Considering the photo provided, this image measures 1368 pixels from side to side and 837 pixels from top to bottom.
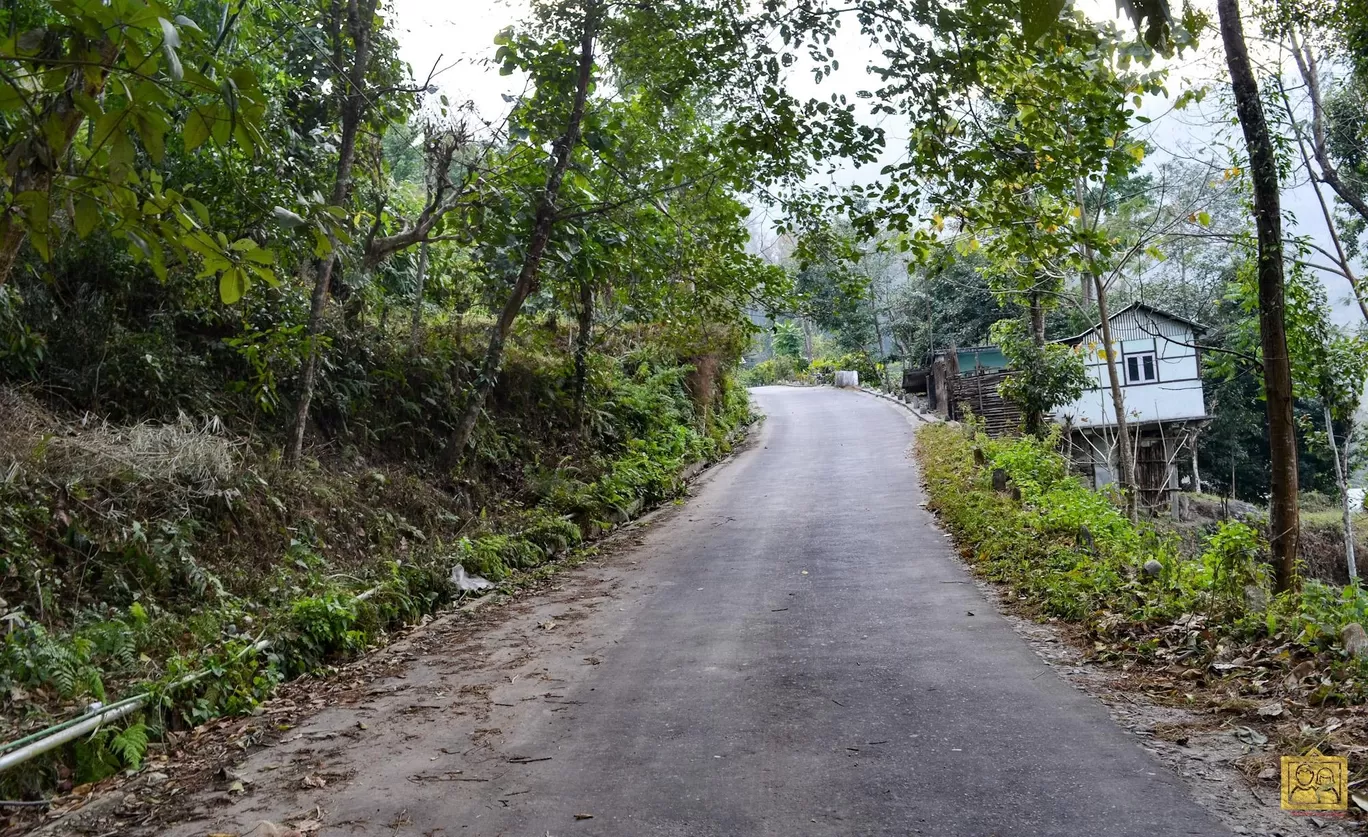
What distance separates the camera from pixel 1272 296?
734cm

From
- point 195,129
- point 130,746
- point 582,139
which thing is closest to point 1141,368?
point 582,139

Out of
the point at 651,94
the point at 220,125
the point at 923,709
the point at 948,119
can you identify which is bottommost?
the point at 923,709

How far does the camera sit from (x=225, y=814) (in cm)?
446

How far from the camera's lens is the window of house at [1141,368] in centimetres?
3100

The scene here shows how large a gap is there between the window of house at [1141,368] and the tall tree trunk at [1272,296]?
25833mm

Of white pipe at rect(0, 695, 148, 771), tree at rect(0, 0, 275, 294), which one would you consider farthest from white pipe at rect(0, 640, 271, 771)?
tree at rect(0, 0, 275, 294)

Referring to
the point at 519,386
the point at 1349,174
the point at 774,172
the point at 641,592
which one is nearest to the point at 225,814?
the point at 641,592

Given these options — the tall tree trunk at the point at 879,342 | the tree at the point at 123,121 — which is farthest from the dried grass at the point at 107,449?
the tall tree trunk at the point at 879,342

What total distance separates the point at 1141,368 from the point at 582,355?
74.3ft

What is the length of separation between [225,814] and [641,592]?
5.63 metres

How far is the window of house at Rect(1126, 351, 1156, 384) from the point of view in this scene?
102ft

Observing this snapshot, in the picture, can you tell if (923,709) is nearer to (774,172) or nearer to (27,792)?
(27,792)

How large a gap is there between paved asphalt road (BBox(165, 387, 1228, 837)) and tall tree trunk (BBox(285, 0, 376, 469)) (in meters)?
3.73

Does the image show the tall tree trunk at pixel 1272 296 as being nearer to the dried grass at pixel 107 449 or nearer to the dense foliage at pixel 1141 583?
the dense foliage at pixel 1141 583
